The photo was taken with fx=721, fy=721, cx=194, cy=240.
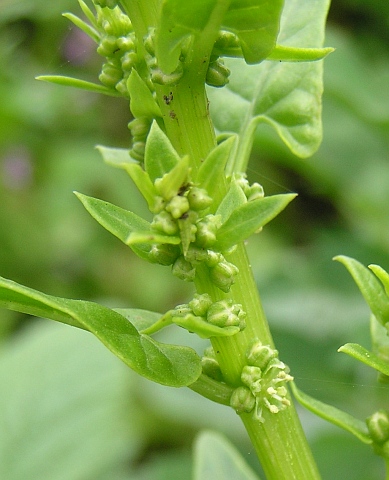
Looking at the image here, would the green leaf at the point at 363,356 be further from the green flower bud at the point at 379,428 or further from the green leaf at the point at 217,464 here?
the green leaf at the point at 217,464

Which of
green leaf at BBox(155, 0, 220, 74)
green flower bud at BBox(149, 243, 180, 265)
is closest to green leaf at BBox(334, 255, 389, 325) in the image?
green flower bud at BBox(149, 243, 180, 265)

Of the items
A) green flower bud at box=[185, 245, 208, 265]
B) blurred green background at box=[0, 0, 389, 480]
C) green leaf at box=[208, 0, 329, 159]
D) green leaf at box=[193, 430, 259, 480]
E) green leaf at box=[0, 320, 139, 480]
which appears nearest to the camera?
green flower bud at box=[185, 245, 208, 265]

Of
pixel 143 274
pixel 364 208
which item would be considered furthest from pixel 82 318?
pixel 143 274

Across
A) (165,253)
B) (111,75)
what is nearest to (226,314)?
(165,253)

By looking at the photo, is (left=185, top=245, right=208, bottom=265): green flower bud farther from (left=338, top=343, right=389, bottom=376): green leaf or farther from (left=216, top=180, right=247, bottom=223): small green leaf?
(left=338, top=343, right=389, bottom=376): green leaf

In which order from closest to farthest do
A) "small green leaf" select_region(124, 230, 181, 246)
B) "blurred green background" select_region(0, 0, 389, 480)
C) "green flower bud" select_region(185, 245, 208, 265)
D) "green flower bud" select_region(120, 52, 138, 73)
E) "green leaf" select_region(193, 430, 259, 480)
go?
"small green leaf" select_region(124, 230, 181, 246)
"green flower bud" select_region(185, 245, 208, 265)
"green flower bud" select_region(120, 52, 138, 73)
"green leaf" select_region(193, 430, 259, 480)
"blurred green background" select_region(0, 0, 389, 480)

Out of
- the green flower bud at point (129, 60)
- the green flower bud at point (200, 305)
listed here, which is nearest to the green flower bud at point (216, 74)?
the green flower bud at point (129, 60)

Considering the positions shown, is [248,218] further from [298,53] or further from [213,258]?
[298,53]
